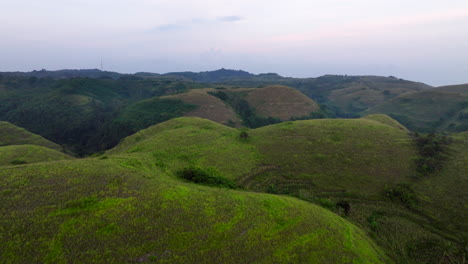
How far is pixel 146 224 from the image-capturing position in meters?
15.8

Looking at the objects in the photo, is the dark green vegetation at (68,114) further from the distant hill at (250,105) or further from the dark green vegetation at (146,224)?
the dark green vegetation at (146,224)

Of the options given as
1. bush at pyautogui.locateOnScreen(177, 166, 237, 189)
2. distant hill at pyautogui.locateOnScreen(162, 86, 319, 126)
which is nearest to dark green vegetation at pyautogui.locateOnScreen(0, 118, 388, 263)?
bush at pyautogui.locateOnScreen(177, 166, 237, 189)

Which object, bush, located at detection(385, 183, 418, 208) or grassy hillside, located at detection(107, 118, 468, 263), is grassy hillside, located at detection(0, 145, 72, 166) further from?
bush, located at detection(385, 183, 418, 208)

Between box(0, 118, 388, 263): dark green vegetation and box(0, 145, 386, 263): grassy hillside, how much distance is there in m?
0.06

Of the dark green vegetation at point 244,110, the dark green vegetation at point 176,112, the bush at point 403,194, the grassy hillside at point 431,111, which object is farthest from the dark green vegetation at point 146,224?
the grassy hillside at point 431,111

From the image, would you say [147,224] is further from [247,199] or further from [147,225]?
[247,199]

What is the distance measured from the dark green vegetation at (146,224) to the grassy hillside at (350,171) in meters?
8.33

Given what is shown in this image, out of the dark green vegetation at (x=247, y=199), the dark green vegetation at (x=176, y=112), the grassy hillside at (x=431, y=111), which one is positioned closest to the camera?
the dark green vegetation at (x=247, y=199)

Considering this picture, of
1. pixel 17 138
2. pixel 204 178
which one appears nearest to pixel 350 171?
pixel 204 178

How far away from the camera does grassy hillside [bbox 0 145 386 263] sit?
533 inches

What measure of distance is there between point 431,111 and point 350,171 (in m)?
119

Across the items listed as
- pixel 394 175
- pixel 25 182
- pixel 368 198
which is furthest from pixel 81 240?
pixel 394 175

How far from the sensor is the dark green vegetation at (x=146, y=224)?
13547mm

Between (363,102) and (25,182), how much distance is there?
202321 millimetres
